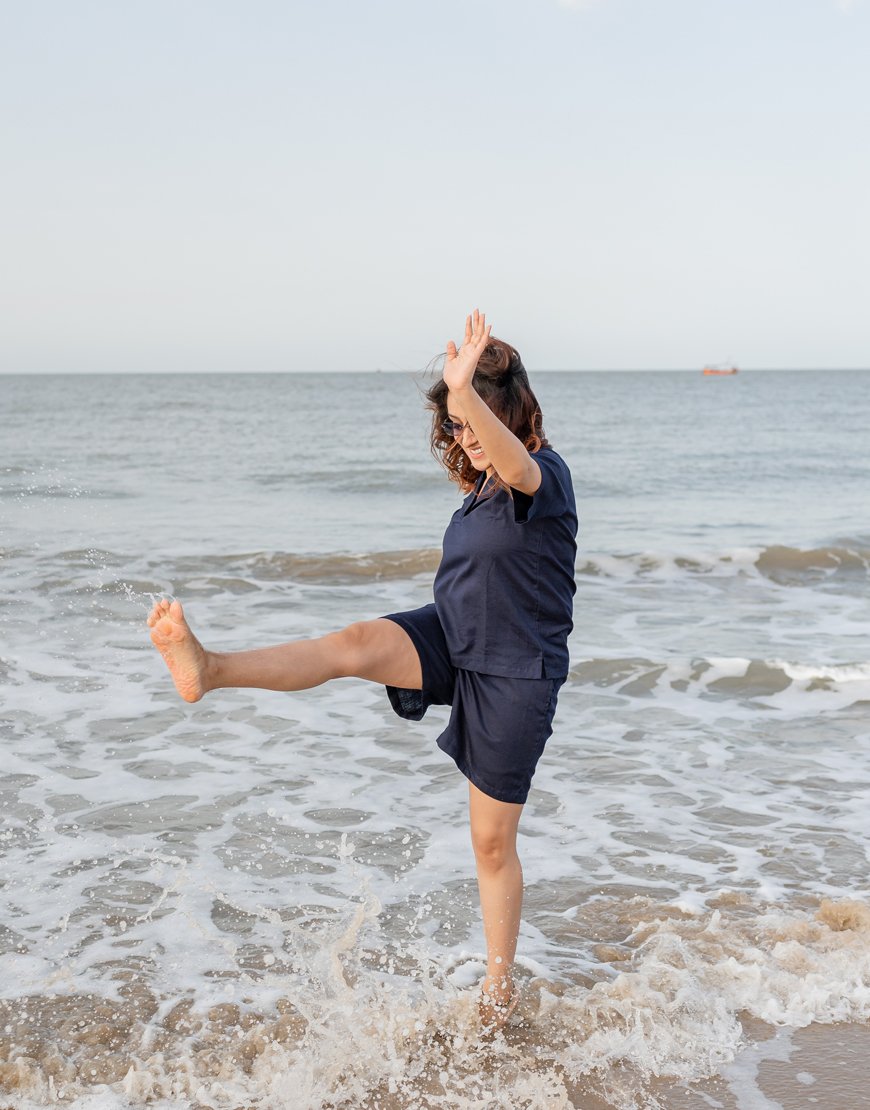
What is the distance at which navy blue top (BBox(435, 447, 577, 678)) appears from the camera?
290 centimetres

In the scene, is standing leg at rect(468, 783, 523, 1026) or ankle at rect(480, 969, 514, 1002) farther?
ankle at rect(480, 969, 514, 1002)

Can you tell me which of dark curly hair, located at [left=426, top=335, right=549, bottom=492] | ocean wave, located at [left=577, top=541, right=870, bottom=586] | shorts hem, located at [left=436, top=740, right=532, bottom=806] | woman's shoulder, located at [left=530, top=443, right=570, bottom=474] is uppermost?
dark curly hair, located at [left=426, top=335, right=549, bottom=492]

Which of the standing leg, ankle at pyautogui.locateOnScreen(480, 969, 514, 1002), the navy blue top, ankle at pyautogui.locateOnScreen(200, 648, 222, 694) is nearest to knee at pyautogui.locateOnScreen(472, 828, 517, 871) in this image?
the standing leg

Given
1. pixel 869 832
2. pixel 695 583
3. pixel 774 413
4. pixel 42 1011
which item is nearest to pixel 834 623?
pixel 695 583

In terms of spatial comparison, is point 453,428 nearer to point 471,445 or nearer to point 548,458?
point 471,445

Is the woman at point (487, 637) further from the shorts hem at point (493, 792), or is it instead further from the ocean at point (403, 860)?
the ocean at point (403, 860)

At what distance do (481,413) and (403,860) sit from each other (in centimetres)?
260

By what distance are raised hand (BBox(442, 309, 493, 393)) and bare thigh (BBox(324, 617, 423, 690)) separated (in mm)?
742

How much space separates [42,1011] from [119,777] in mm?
2065

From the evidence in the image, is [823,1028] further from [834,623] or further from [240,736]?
[834,623]

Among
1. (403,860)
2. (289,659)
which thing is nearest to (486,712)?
(289,659)

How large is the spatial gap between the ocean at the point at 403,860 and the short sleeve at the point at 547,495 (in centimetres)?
159

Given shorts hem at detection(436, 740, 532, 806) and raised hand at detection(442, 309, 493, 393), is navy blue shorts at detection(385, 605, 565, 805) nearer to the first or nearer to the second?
shorts hem at detection(436, 740, 532, 806)

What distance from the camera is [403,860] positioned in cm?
462
